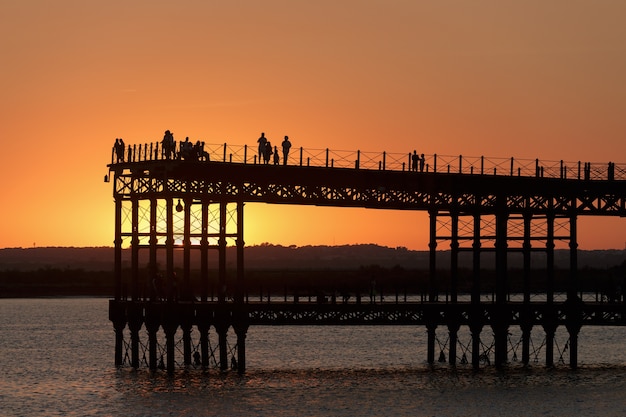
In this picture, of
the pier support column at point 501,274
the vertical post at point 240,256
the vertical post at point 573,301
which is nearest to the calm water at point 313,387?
the pier support column at point 501,274

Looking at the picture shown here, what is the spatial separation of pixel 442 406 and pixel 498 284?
52.4 ft

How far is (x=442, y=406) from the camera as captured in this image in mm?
64312

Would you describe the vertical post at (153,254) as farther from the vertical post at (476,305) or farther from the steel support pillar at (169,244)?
the vertical post at (476,305)

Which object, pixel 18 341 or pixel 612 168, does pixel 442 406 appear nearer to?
pixel 612 168

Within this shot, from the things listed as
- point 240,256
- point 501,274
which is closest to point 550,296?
point 501,274

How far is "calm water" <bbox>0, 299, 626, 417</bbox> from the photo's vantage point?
63406 mm

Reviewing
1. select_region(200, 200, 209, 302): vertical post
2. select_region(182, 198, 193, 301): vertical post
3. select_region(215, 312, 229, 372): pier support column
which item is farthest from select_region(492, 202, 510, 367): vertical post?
select_region(182, 198, 193, 301): vertical post

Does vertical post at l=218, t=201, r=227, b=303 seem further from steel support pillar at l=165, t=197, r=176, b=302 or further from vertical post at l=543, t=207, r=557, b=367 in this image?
vertical post at l=543, t=207, r=557, b=367

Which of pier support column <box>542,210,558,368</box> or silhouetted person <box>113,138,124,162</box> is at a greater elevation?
silhouetted person <box>113,138,124,162</box>

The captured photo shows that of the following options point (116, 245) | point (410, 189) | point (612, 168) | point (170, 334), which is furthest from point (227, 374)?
point (612, 168)

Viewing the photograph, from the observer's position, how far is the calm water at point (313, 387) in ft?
208

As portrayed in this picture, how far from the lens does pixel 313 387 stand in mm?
71438

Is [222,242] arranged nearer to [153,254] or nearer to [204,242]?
[204,242]

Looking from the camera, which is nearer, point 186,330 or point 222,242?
point 186,330
